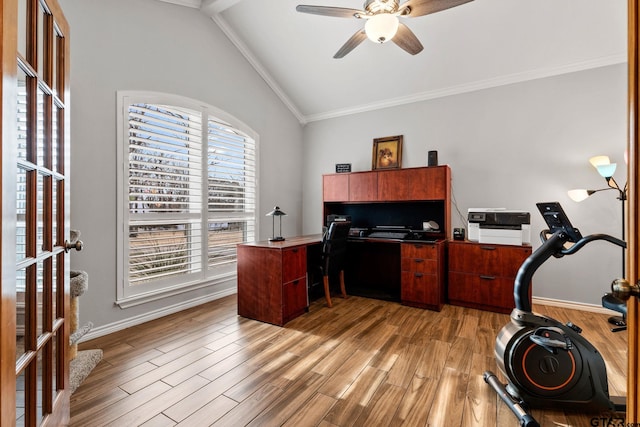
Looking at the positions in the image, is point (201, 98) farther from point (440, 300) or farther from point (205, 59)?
point (440, 300)

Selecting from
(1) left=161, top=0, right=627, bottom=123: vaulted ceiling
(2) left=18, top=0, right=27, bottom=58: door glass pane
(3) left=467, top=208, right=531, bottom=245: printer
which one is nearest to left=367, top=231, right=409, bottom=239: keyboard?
(3) left=467, top=208, right=531, bottom=245: printer

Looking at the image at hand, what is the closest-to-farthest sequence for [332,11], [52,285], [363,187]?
1. [52,285]
2. [332,11]
3. [363,187]

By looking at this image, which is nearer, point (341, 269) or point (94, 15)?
point (94, 15)

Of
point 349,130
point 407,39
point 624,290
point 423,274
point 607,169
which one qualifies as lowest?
point 423,274

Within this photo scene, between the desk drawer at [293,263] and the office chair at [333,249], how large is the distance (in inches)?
12.4

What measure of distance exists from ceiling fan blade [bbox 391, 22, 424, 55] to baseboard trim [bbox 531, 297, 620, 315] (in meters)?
3.21

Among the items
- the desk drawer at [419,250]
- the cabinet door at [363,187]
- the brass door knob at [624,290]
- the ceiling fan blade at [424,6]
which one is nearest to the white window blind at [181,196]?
the cabinet door at [363,187]

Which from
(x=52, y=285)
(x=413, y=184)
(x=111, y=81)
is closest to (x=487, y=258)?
(x=413, y=184)

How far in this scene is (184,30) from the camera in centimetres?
327

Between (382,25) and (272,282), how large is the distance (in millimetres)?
2405

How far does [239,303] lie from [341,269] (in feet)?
4.38

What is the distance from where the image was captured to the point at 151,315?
3.00 m

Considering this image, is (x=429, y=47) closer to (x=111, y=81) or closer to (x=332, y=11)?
(x=332, y=11)

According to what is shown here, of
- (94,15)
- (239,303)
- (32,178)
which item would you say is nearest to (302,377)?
(239,303)
